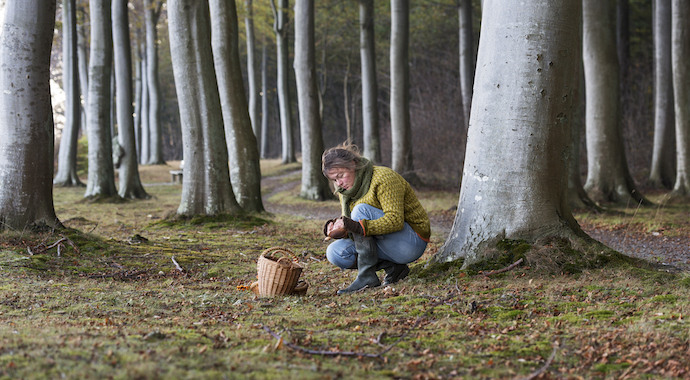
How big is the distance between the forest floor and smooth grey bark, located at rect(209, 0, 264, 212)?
3532mm

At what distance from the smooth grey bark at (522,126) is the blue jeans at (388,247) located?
45 cm

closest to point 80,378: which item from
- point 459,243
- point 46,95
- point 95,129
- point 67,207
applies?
point 459,243

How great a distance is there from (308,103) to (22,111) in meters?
8.86

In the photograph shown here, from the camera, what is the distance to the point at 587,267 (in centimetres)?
437

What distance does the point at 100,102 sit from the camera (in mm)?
13812

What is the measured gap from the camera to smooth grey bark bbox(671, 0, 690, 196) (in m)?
12.4

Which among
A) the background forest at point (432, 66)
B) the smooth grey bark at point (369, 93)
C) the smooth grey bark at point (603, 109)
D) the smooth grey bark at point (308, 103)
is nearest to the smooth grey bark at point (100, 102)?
the smooth grey bark at point (308, 103)

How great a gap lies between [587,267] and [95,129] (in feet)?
42.5

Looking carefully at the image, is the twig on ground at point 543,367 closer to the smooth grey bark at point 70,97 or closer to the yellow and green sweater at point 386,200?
the yellow and green sweater at point 386,200

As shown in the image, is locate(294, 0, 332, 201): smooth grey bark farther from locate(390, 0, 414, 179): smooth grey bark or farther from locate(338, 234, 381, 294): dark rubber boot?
locate(338, 234, 381, 294): dark rubber boot

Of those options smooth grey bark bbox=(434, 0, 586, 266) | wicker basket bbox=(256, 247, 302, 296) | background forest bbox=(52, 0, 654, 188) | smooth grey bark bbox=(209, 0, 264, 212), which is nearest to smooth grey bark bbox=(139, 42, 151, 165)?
background forest bbox=(52, 0, 654, 188)

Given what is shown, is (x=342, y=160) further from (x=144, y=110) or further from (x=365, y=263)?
(x=144, y=110)

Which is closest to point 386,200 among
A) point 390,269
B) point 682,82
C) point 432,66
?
point 390,269

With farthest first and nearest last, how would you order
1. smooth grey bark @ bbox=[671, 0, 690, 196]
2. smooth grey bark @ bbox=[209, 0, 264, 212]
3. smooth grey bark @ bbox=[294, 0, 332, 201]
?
smooth grey bark @ bbox=[294, 0, 332, 201]
smooth grey bark @ bbox=[671, 0, 690, 196]
smooth grey bark @ bbox=[209, 0, 264, 212]
